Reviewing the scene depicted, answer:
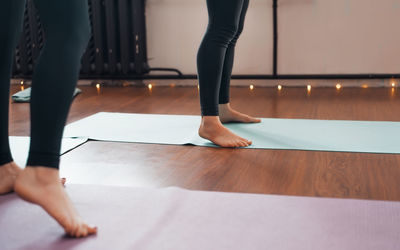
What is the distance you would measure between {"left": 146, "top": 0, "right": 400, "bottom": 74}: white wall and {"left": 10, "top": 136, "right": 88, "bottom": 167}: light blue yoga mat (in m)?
1.68

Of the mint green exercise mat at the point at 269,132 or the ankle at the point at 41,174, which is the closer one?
the ankle at the point at 41,174

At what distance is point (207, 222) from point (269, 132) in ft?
2.97

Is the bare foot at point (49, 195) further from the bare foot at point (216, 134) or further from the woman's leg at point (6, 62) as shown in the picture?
the bare foot at point (216, 134)

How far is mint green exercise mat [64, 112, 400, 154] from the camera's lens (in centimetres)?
159

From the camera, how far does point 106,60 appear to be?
3418 millimetres

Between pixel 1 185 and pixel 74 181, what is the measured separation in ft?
0.61

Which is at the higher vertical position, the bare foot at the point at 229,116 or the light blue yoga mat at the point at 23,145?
the bare foot at the point at 229,116

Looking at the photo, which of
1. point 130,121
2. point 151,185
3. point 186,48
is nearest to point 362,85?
point 186,48

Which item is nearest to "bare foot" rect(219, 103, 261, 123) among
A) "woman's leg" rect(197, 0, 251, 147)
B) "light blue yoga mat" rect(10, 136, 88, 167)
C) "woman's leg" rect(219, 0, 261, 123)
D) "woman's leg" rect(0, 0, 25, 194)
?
"woman's leg" rect(219, 0, 261, 123)

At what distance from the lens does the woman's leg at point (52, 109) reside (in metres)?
0.87

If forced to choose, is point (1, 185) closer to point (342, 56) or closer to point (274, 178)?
point (274, 178)

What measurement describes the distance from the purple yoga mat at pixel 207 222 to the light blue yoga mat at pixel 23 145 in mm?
398

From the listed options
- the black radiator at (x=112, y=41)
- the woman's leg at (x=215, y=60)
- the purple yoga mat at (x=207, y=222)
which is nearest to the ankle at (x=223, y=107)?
the woman's leg at (x=215, y=60)

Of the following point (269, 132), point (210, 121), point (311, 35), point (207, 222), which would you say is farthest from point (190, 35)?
point (207, 222)
